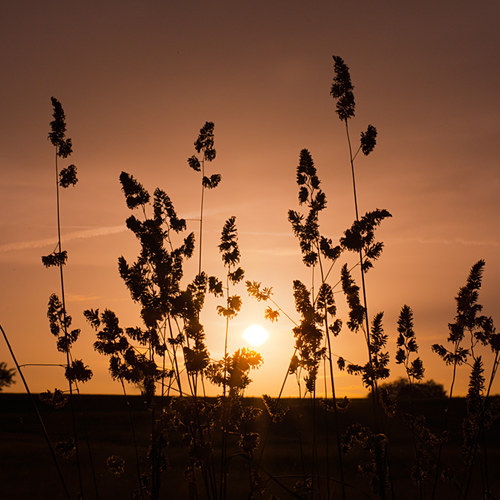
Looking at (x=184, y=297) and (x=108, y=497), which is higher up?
(x=184, y=297)

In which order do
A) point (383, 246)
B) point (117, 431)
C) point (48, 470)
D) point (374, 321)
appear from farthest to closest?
point (117, 431) < point (48, 470) < point (374, 321) < point (383, 246)

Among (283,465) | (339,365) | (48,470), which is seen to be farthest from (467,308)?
(48,470)

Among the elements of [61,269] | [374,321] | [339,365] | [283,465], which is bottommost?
[283,465]

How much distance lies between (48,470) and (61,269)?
719 cm

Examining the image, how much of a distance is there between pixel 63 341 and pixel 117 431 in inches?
539

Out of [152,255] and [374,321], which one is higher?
[152,255]

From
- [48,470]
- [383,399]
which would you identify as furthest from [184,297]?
[48,470]

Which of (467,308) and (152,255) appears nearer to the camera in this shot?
(152,255)

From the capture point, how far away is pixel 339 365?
17.2ft

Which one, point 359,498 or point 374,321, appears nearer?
point 374,321

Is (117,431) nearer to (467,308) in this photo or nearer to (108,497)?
(108,497)

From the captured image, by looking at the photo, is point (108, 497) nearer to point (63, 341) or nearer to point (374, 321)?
point (63, 341)

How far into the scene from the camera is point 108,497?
8359mm

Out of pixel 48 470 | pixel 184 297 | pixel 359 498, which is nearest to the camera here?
pixel 184 297
